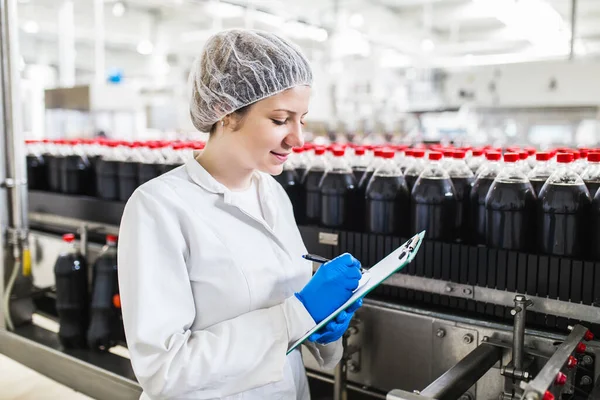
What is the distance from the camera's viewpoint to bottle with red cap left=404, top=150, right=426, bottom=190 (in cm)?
188

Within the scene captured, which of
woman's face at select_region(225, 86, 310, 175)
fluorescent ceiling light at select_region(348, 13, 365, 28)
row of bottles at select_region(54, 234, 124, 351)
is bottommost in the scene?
row of bottles at select_region(54, 234, 124, 351)

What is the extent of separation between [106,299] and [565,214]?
1942 millimetres

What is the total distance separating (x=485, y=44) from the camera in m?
8.05

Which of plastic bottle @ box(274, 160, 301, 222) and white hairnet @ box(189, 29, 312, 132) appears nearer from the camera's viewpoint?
white hairnet @ box(189, 29, 312, 132)

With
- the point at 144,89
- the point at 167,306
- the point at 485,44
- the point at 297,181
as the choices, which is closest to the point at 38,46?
the point at 144,89

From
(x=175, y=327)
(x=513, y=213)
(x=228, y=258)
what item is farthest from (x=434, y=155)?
(x=175, y=327)

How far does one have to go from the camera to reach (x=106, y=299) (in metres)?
2.52

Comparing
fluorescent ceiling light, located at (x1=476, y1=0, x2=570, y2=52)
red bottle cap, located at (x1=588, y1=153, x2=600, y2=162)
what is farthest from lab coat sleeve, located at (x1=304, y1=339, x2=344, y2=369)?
fluorescent ceiling light, located at (x1=476, y1=0, x2=570, y2=52)

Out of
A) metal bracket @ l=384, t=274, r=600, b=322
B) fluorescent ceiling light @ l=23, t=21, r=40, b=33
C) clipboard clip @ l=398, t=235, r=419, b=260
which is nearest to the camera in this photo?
clipboard clip @ l=398, t=235, r=419, b=260

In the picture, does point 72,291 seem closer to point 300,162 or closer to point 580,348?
point 300,162

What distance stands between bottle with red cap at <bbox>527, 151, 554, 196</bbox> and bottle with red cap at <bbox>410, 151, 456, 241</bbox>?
24 centimetres

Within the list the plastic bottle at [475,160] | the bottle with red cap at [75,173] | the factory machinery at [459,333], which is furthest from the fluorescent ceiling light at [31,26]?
the plastic bottle at [475,160]

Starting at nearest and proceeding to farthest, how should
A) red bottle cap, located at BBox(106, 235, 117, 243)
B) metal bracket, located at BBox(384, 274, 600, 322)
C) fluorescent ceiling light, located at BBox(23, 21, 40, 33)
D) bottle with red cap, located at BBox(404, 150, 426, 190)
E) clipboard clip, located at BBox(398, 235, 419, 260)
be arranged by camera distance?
clipboard clip, located at BBox(398, 235, 419, 260)
metal bracket, located at BBox(384, 274, 600, 322)
bottle with red cap, located at BBox(404, 150, 426, 190)
red bottle cap, located at BBox(106, 235, 117, 243)
fluorescent ceiling light, located at BBox(23, 21, 40, 33)

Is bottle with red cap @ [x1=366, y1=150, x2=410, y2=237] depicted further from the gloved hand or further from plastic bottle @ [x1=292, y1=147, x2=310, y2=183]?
the gloved hand
